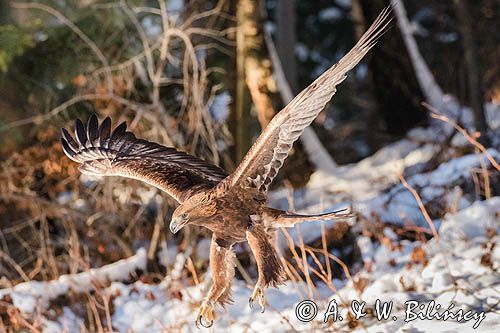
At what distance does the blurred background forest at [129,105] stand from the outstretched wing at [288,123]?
12.8 ft

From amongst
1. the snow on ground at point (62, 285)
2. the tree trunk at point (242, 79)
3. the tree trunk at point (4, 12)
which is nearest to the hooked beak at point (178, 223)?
the snow on ground at point (62, 285)

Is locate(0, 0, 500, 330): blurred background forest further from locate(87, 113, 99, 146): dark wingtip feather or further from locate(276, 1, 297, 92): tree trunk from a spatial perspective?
locate(87, 113, 99, 146): dark wingtip feather

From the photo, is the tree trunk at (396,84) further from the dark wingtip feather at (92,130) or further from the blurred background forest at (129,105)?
the dark wingtip feather at (92,130)

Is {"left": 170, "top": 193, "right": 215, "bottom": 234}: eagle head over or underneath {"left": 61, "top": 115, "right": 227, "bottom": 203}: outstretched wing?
underneath

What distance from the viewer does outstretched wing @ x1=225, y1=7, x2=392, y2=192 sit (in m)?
2.63

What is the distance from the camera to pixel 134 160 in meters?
3.28

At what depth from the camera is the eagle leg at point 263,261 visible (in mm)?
2795

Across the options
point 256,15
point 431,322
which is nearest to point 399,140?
point 256,15

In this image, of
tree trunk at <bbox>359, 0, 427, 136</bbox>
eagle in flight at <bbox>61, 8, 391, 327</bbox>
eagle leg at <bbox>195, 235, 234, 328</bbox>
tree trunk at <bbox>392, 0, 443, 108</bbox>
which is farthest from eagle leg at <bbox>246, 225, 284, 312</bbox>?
tree trunk at <bbox>359, 0, 427, 136</bbox>

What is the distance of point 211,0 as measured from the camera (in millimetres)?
9086

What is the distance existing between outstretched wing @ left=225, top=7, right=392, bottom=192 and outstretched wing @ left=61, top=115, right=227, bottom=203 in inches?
11.8

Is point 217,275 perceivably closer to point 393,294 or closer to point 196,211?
point 196,211

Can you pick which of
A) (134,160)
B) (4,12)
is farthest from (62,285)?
(134,160)

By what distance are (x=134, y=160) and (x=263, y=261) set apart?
81 centimetres
